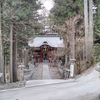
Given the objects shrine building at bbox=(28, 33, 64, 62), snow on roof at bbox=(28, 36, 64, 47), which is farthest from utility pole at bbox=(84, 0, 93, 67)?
shrine building at bbox=(28, 33, 64, 62)

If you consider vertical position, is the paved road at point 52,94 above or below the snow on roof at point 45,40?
below

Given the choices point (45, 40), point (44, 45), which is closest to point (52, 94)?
point (44, 45)

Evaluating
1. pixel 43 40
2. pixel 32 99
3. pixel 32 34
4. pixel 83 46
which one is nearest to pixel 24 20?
pixel 32 34

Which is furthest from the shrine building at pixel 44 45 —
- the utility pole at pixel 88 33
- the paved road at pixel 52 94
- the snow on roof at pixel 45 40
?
the paved road at pixel 52 94

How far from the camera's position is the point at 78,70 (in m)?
15.7

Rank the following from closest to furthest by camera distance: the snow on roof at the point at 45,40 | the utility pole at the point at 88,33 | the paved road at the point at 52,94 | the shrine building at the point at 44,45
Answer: the paved road at the point at 52,94, the utility pole at the point at 88,33, the snow on roof at the point at 45,40, the shrine building at the point at 44,45

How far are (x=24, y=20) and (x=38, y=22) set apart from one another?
5.75 ft

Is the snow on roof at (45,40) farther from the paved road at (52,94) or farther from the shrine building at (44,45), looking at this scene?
the paved road at (52,94)

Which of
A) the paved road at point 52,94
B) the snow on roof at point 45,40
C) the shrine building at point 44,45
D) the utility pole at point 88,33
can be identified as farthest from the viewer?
the shrine building at point 44,45

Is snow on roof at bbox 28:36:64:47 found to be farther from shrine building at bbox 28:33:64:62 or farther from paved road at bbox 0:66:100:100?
paved road at bbox 0:66:100:100

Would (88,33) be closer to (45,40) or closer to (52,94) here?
(52,94)

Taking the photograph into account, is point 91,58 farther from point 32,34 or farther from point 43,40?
point 43,40

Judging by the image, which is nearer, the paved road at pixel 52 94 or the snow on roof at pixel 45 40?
the paved road at pixel 52 94

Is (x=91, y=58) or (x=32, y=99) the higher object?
(x=91, y=58)
